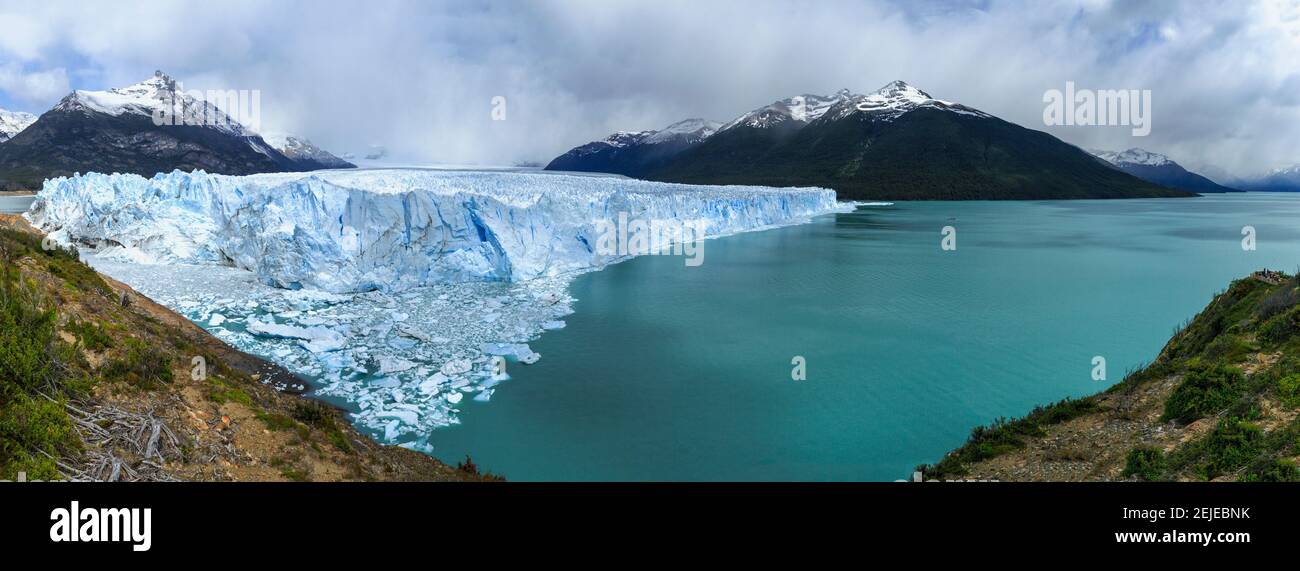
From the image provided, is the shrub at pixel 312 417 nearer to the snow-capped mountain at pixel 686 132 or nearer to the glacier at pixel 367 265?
the glacier at pixel 367 265

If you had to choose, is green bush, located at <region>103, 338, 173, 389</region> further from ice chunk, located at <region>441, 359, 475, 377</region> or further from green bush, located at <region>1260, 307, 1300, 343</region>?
green bush, located at <region>1260, 307, 1300, 343</region>

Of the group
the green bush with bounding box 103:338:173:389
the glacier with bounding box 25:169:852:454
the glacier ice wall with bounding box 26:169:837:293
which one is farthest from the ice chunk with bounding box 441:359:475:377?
the glacier ice wall with bounding box 26:169:837:293

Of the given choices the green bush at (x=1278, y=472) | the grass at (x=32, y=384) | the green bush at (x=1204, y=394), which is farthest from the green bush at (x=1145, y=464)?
the grass at (x=32, y=384)

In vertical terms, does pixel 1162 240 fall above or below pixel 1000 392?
above

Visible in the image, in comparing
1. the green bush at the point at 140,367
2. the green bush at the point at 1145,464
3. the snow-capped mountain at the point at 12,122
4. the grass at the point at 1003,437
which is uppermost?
the snow-capped mountain at the point at 12,122

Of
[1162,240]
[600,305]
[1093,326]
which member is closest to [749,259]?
[600,305]

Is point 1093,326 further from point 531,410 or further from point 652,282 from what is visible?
point 531,410
